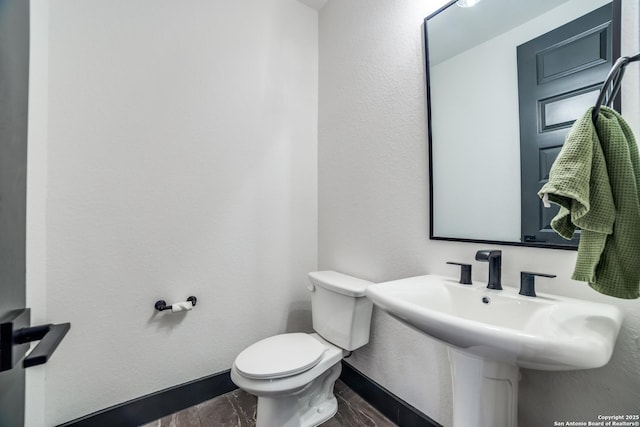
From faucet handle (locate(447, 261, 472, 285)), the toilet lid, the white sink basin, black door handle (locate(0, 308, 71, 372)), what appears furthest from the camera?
the toilet lid

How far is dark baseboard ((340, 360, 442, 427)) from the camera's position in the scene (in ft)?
4.01

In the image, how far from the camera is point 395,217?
1377 mm

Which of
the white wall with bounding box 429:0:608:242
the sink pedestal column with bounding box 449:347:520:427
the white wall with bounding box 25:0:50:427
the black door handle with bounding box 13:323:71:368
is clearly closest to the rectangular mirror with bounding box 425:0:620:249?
the white wall with bounding box 429:0:608:242

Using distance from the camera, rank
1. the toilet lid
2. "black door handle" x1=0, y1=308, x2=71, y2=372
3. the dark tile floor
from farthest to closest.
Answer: the dark tile floor → the toilet lid → "black door handle" x1=0, y1=308, x2=71, y2=372

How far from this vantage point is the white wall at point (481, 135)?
0.98 metres

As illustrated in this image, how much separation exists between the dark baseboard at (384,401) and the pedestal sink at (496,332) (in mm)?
448

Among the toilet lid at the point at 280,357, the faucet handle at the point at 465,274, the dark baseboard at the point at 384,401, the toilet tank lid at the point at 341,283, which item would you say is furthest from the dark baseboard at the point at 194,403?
the faucet handle at the point at 465,274

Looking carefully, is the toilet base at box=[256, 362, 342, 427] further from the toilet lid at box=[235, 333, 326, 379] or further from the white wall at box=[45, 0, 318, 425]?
the white wall at box=[45, 0, 318, 425]

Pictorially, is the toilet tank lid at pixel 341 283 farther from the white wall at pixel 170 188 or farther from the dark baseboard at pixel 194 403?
the dark baseboard at pixel 194 403

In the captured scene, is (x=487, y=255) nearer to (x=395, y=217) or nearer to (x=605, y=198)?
(x=605, y=198)

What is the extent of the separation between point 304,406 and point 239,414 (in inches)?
14.3

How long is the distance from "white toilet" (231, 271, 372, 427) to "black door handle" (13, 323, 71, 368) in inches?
29.6

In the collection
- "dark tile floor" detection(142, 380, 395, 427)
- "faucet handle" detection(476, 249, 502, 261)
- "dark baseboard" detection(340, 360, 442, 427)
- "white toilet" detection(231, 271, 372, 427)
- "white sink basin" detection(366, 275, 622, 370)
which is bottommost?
"dark tile floor" detection(142, 380, 395, 427)

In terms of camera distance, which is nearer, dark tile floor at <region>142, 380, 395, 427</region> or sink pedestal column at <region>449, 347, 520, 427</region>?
sink pedestal column at <region>449, 347, 520, 427</region>
